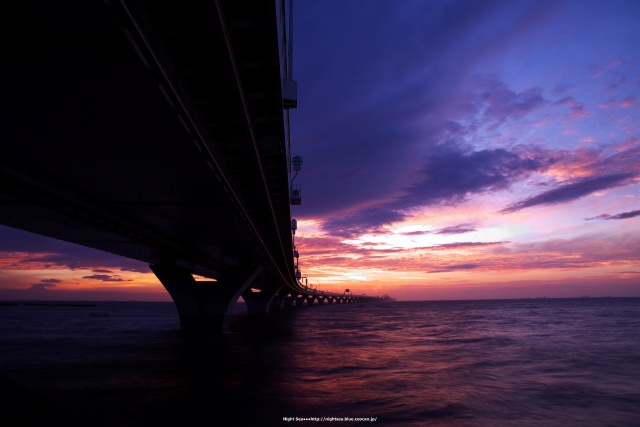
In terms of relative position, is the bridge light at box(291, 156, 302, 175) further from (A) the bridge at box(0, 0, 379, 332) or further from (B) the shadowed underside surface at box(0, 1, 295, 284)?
(B) the shadowed underside surface at box(0, 1, 295, 284)

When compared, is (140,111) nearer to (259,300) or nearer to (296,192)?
(296,192)

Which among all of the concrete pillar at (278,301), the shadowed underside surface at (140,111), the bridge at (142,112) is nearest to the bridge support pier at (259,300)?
the concrete pillar at (278,301)

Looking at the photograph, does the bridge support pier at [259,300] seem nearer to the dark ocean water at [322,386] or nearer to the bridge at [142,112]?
the dark ocean water at [322,386]

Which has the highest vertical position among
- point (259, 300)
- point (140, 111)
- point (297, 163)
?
point (297, 163)

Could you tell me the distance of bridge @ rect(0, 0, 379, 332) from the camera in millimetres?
7422

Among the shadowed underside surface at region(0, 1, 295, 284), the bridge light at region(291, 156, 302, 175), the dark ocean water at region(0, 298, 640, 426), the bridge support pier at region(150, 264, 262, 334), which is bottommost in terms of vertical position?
the dark ocean water at region(0, 298, 640, 426)

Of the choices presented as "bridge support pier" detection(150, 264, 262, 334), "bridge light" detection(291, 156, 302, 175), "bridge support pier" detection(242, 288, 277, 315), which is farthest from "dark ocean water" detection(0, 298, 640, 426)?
"bridge support pier" detection(242, 288, 277, 315)

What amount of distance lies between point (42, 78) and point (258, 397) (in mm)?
12348

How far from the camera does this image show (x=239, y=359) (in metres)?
24.9

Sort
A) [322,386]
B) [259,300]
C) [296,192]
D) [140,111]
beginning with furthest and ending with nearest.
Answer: [259,300] < [296,192] < [322,386] < [140,111]

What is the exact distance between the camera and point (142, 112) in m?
10.0

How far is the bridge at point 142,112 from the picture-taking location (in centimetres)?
742

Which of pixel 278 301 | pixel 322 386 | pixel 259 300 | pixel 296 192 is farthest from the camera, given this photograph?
pixel 278 301

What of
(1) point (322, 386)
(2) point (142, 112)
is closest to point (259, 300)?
(1) point (322, 386)
